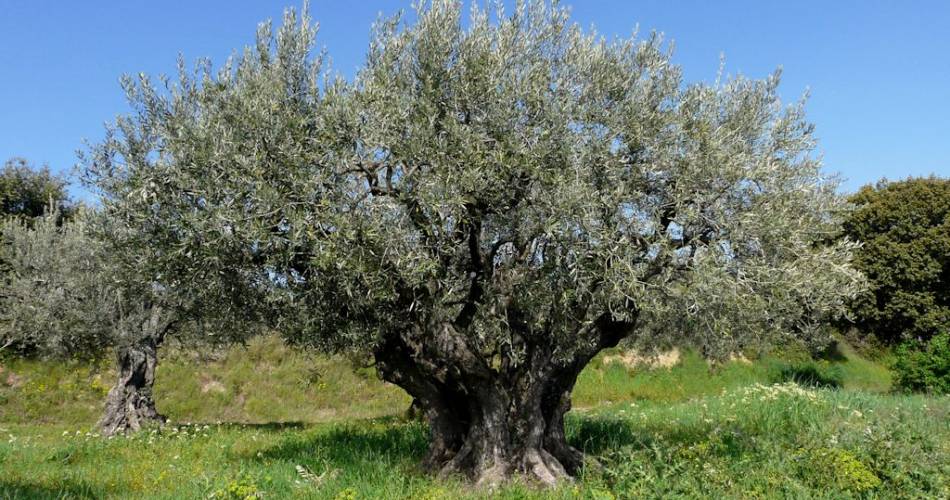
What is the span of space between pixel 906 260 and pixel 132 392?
129ft

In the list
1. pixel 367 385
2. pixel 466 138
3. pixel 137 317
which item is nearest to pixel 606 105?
pixel 466 138

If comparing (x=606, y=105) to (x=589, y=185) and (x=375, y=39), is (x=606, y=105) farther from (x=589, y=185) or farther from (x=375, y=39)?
(x=375, y=39)

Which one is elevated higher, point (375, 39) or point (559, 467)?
point (375, 39)

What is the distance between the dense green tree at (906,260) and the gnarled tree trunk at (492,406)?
2844 cm

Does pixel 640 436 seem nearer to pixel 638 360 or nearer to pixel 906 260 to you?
pixel 638 360

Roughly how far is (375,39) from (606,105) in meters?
4.59

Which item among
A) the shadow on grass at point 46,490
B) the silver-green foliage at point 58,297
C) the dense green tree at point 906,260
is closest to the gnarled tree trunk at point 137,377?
the silver-green foliage at point 58,297

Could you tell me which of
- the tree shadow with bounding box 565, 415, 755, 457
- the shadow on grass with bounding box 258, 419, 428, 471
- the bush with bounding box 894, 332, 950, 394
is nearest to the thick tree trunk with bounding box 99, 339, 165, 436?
the shadow on grass with bounding box 258, 419, 428, 471

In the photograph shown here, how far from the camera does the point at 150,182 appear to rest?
435 inches

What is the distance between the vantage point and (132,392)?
24.6 meters

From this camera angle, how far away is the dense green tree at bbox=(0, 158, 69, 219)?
47281mm

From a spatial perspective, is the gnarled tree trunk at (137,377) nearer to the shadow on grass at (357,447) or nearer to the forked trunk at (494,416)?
the shadow on grass at (357,447)

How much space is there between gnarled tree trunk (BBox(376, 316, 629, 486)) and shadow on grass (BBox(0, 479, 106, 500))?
6.14 metres

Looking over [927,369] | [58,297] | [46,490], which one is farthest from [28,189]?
[927,369]
